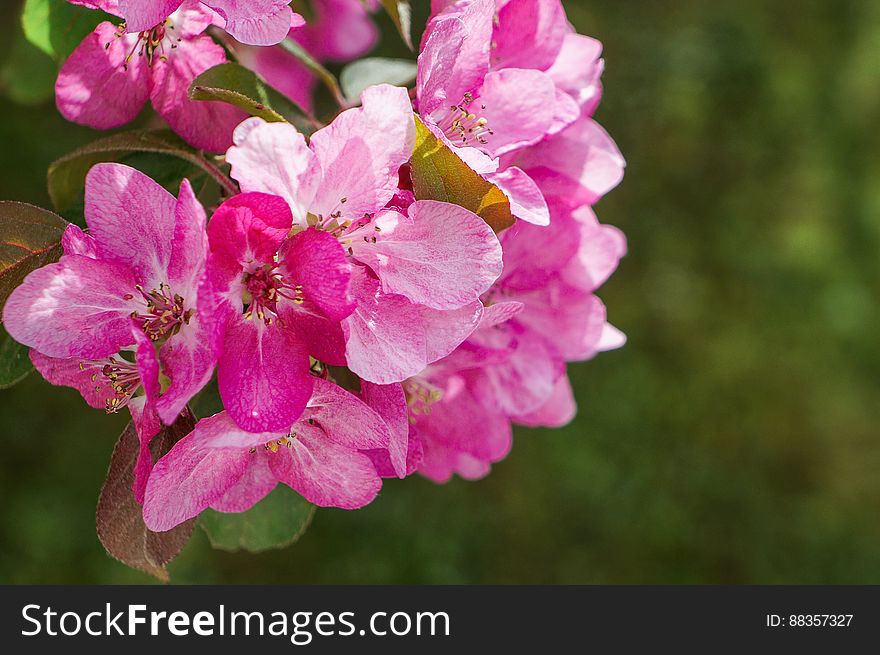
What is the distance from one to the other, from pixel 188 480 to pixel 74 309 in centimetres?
13

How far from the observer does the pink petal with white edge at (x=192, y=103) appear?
2.07ft

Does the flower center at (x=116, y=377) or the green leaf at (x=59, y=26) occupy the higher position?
the green leaf at (x=59, y=26)

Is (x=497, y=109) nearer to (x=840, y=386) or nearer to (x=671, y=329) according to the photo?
(x=671, y=329)

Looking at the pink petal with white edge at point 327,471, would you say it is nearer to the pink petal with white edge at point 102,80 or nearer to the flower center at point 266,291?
the flower center at point 266,291

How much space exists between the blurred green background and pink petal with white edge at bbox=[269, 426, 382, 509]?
1.19m

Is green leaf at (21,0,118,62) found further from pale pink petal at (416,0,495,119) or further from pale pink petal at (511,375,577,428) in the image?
pale pink petal at (511,375,577,428)

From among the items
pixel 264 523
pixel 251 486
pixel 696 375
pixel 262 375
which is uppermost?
pixel 262 375

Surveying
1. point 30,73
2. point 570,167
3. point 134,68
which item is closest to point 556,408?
point 570,167

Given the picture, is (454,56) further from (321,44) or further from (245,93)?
(321,44)

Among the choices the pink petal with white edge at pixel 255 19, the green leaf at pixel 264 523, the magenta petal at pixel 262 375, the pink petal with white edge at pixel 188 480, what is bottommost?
the green leaf at pixel 264 523

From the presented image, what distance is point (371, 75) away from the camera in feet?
2.91

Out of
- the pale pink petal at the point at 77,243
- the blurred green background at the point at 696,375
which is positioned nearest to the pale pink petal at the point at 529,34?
the pale pink petal at the point at 77,243

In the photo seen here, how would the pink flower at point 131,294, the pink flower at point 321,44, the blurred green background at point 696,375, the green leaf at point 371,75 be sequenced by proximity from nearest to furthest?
1. the pink flower at point 131,294
2. the green leaf at point 371,75
3. the pink flower at point 321,44
4. the blurred green background at point 696,375

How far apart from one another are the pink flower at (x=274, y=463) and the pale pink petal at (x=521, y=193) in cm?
17
